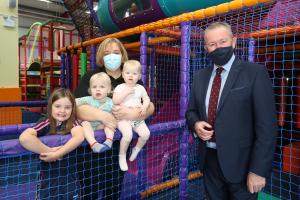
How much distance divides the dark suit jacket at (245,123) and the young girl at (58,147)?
793mm

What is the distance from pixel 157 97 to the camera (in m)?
3.77

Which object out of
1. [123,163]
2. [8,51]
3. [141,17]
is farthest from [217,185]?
[8,51]

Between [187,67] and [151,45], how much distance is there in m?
1.36

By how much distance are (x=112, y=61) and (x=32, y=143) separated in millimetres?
786

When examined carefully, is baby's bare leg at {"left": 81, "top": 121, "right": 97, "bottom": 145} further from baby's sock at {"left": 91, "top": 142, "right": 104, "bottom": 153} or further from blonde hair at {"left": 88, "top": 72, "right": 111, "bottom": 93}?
blonde hair at {"left": 88, "top": 72, "right": 111, "bottom": 93}

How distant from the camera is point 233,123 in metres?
1.50

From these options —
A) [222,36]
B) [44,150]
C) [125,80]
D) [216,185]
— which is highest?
[222,36]

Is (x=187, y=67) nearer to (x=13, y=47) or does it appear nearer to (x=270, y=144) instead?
(x=270, y=144)

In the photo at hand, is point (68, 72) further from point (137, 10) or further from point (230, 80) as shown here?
point (230, 80)

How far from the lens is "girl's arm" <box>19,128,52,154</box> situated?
4.21 feet

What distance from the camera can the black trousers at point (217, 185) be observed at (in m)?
1.57

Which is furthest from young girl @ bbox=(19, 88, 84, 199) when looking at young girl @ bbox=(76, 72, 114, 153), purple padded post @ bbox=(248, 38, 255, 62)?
purple padded post @ bbox=(248, 38, 255, 62)

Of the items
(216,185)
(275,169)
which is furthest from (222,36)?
(275,169)

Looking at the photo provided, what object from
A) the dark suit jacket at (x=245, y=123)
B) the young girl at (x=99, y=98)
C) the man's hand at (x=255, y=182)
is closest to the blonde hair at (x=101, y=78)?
the young girl at (x=99, y=98)
